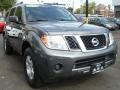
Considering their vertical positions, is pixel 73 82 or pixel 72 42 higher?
pixel 72 42

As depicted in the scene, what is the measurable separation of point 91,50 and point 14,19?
247 cm

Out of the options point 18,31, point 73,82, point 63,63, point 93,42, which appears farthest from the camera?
point 18,31

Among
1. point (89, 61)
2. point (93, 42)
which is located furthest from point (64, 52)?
point (93, 42)

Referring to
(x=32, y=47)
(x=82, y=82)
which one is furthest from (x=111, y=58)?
(x=32, y=47)

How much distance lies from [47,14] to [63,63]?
2.27 metres

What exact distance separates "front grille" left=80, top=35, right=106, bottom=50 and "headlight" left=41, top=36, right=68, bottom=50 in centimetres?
41

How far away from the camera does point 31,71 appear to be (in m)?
5.64

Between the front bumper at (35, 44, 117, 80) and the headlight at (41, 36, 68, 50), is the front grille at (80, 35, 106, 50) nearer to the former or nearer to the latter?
the front bumper at (35, 44, 117, 80)

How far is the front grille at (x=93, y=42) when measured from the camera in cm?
517

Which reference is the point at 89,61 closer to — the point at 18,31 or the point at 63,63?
the point at 63,63

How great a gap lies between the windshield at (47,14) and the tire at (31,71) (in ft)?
3.81

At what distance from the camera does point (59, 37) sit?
5074mm

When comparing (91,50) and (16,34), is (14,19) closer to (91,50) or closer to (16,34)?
(16,34)

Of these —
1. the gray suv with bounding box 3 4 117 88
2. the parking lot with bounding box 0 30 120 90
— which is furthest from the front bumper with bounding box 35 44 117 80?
the parking lot with bounding box 0 30 120 90
